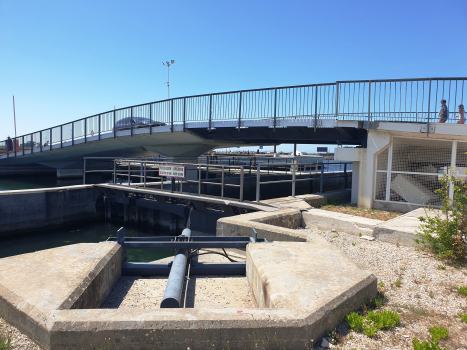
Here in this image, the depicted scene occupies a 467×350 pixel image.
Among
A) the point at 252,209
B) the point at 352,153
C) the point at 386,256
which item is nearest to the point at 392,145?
the point at 352,153

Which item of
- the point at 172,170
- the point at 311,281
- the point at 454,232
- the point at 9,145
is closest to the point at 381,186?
the point at 454,232

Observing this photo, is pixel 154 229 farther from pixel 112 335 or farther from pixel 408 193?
pixel 112 335

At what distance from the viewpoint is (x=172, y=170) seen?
1225 cm

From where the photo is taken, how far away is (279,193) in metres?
22.0

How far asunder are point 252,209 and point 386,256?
14.2 ft

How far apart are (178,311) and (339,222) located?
19.1ft

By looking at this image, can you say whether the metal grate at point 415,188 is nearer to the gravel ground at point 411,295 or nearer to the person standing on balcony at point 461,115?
the person standing on balcony at point 461,115

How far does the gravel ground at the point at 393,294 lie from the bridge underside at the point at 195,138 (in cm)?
597

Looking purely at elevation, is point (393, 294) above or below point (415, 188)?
below

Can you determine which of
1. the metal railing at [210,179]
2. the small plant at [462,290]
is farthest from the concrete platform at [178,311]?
the metal railing at [210,179]

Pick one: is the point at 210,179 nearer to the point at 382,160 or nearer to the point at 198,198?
the point at 198,198

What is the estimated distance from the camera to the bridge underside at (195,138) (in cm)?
1328

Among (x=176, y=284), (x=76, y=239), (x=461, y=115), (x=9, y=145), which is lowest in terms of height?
(x=76, y=239)

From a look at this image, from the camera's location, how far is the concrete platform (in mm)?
3027
